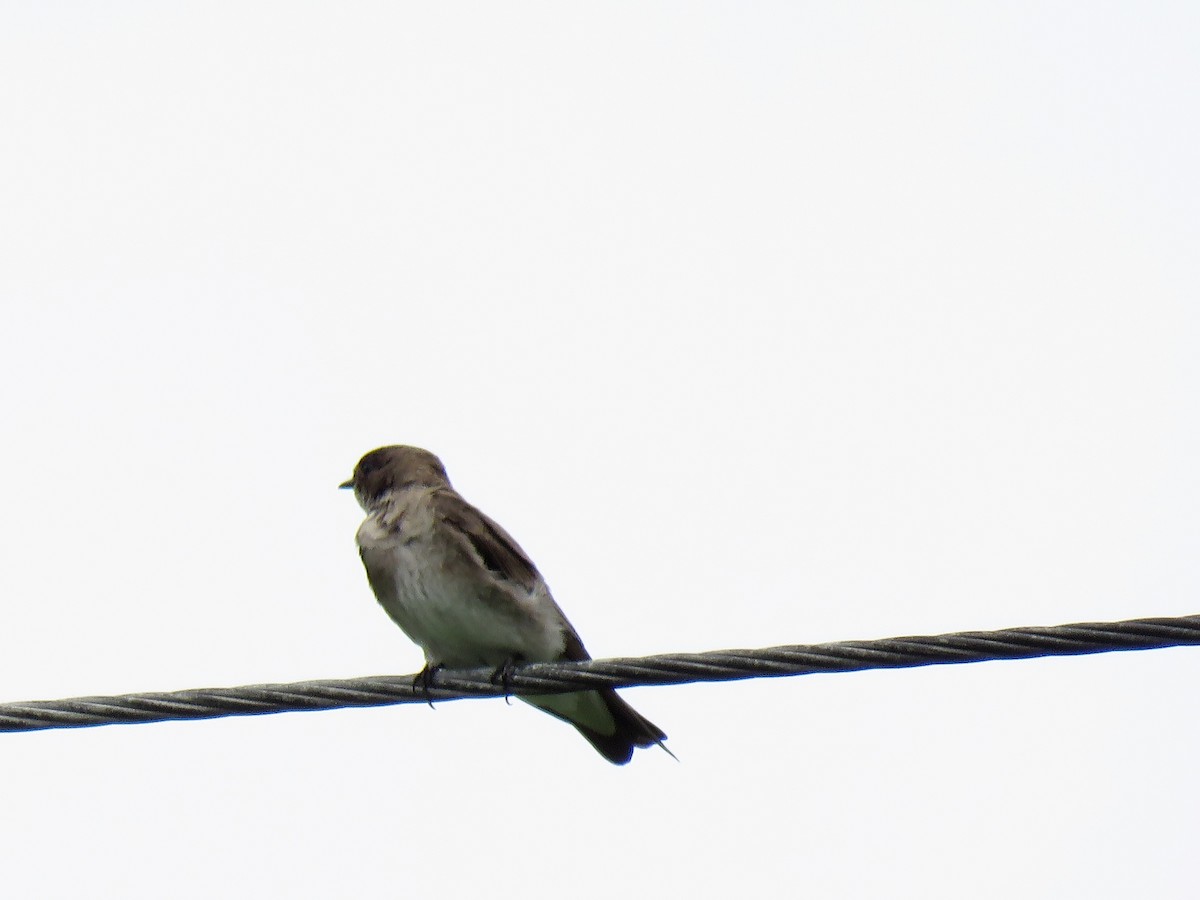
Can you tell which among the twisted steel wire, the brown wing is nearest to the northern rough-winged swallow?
the brown wing

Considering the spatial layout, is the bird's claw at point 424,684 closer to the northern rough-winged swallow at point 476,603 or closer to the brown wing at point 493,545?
the northern rough-winged swallow at point 476,603

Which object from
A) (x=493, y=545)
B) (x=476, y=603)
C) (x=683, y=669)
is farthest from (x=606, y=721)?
(x=683, y=669)

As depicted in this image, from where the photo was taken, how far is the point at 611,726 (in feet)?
22.9

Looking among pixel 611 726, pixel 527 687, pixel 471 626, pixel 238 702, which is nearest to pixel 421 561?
pixel 471 626

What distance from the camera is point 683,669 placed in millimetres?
4879

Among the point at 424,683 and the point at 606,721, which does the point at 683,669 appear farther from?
the point at 606,721

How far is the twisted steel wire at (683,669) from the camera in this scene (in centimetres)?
450

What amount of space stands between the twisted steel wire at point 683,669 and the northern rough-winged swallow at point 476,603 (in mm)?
1537

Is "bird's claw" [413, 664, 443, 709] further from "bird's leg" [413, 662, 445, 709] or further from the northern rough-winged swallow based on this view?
the northern rough-winged swallow

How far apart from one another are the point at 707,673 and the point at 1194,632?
4.23 ft

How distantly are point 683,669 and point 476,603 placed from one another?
2012 millimetres

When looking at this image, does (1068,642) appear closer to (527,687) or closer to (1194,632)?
(1194,632)

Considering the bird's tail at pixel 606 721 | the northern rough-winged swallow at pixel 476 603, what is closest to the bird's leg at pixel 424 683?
the northern rough-winged swallow at pixel 476 603

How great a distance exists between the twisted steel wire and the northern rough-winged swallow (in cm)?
154
